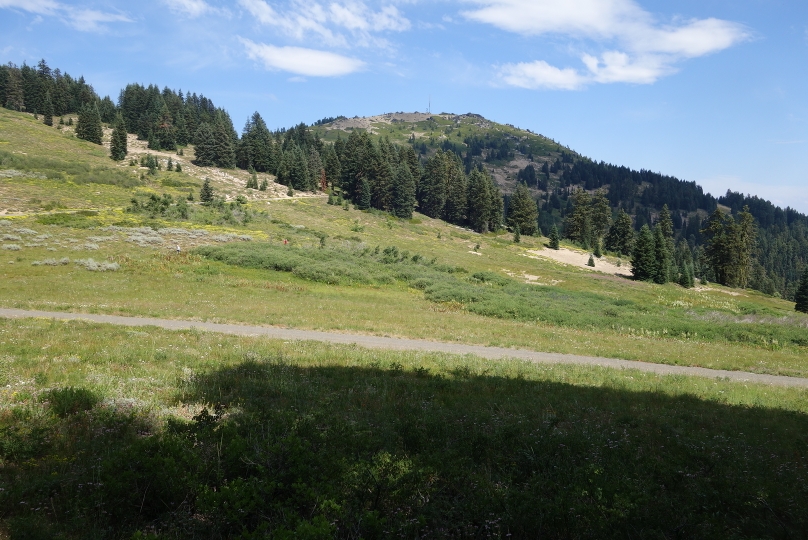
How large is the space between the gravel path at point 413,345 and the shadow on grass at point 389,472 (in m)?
7.20

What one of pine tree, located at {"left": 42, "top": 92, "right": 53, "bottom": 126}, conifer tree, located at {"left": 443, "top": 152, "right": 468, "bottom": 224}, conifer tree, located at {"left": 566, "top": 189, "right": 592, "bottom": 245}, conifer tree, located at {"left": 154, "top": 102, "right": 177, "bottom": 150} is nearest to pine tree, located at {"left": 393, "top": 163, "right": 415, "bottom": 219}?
conifer tree, located at {"left": 443, "top": 152, "right": 468, "bottom": 224}

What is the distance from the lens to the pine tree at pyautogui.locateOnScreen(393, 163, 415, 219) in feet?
306

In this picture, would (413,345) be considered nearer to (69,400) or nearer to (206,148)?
(69,400)

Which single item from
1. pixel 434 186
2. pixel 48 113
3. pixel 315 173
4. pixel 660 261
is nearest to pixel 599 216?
pixel 434 186

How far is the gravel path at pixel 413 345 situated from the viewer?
52.2ft

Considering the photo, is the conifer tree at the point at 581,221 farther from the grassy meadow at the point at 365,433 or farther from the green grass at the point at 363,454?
the green grass at the point at 363,454

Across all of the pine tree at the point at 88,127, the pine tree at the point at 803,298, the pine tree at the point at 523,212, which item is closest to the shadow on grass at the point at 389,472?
the pine tree at the point at 803,298

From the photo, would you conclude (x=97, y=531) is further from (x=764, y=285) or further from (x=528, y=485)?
(x=764, y=285)

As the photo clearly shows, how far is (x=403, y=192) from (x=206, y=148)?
47868 mm

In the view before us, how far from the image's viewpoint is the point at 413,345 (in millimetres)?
16938

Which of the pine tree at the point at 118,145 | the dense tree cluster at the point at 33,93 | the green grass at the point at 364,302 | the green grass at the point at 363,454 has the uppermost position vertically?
the dense tree cluster at the point at 33,93

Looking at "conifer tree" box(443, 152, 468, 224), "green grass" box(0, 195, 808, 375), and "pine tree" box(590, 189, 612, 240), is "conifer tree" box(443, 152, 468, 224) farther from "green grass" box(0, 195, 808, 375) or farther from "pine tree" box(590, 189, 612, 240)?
"green grass" box(0, 195, 808, 375)

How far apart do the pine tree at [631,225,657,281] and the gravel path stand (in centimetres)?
5341

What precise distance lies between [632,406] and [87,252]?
35.0 metres
